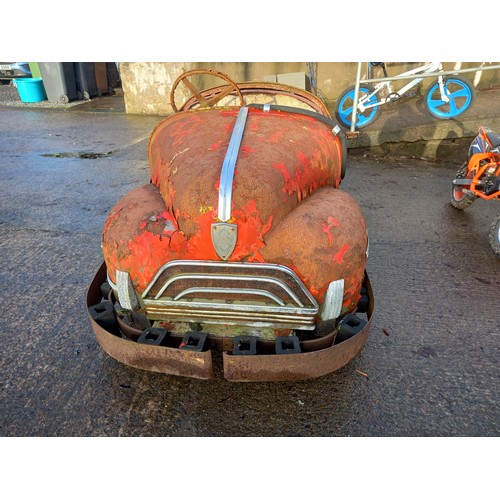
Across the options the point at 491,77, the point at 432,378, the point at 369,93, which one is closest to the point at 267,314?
the point at 432,378

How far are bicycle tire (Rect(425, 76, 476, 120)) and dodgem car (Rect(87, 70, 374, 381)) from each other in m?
5.55

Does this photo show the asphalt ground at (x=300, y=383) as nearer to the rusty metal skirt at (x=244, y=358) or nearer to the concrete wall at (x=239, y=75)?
the rusty metal skirt at (x=244, y=358)

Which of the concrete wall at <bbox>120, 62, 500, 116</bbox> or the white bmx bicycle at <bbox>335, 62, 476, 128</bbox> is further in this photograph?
the concrete wall at <bbox>120, 62, 500, 116</bbox>

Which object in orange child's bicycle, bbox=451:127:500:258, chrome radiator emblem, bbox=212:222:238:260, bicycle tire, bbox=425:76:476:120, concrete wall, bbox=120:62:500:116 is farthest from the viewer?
concrete wall, bbox=120:62:500:116

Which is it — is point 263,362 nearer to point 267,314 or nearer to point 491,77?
point 267,314

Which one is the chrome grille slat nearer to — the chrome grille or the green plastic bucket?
the chrome grille

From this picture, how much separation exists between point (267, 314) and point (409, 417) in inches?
37.5

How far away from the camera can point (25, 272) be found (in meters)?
→ 3.23

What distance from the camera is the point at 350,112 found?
21.9ft

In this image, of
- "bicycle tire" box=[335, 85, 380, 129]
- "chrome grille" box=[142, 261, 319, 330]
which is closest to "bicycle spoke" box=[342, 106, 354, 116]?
"bicycle tire" box=[335, 85, 380, 129]

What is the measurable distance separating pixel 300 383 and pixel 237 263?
3.02ft

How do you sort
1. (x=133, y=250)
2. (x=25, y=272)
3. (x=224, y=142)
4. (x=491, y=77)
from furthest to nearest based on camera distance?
1. (x=491, y=77)
2. (x=25, y=272)
3. (x=224, y=142)
4. (x=133, y=250)

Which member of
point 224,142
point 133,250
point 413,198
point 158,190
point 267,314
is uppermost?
point 224,142

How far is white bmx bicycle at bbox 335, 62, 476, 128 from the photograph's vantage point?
20.9 feet
